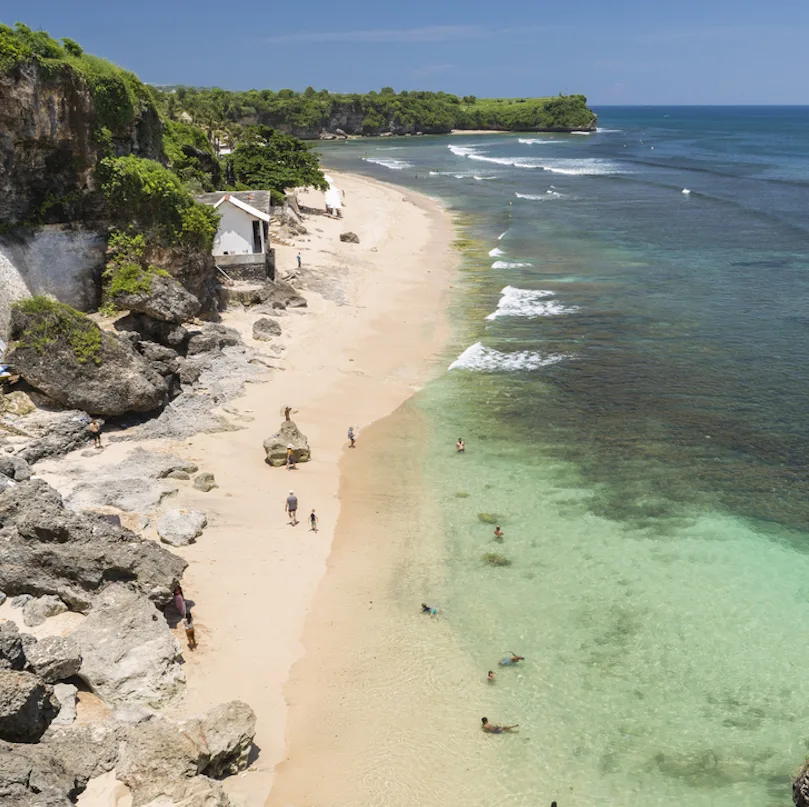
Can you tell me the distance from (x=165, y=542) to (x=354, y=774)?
8.73 meters

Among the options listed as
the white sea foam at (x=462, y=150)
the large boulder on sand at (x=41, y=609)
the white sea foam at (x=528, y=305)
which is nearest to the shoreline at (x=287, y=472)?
the large boulder on sand at (x=41, y=609)

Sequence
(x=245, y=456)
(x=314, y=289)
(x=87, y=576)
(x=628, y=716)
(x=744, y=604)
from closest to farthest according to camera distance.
Answer: 1. (x=628, y=716)
2. (x=87, y=576)
3. (x=744, y=604)
4. (x=245, y=456)
5. (x=314, y=289)

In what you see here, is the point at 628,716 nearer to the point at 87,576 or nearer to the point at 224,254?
the point at 87,576

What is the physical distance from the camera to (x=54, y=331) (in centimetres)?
2514

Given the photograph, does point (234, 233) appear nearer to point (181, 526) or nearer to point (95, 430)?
point (95, 430)

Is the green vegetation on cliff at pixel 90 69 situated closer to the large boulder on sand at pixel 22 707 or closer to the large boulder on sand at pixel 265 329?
the large boulder on sand at pixel 265 329

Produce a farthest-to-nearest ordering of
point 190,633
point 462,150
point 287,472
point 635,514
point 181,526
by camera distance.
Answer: point 462,150
point 287,472
point 635,514
point 181,526
point 190,633

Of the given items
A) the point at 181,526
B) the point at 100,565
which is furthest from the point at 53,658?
the point at 181,526

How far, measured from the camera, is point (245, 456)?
25.3 meters

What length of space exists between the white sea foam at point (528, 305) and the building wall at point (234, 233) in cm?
1441

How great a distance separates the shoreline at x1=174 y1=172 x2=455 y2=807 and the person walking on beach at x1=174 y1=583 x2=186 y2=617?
0.63m

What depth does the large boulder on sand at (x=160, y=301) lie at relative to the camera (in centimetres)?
3005

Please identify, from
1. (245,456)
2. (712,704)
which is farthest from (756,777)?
(245,456)

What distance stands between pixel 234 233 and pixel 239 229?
14.3 inches
